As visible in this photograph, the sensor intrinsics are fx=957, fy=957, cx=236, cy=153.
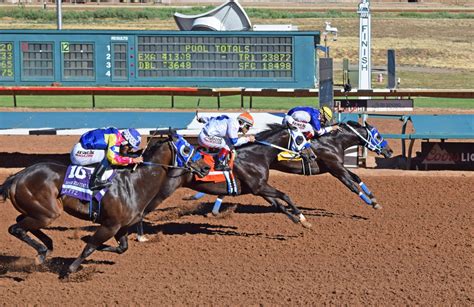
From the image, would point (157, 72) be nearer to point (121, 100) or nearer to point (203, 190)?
point (121, 100)

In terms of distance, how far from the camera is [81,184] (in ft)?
32.8

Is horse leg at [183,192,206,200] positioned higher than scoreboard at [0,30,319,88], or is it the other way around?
scoreboard at [0,30,319,88]

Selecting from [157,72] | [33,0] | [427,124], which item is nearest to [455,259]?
[427,124]

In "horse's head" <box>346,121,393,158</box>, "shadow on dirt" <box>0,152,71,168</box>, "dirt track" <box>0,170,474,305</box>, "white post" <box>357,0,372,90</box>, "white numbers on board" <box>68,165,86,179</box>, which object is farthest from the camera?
"white post" <box>357,0,372,90</box>

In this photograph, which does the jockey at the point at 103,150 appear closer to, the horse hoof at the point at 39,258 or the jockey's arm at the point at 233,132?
the horse hoof at the point at 39,258

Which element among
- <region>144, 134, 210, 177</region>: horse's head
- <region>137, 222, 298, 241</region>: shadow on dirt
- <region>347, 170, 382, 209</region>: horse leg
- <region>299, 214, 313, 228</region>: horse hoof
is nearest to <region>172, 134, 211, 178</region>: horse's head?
<region>144, 134, 210, 177</region>: horse's head

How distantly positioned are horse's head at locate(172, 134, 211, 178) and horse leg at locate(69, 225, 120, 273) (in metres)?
1.23

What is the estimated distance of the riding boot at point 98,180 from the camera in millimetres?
9914

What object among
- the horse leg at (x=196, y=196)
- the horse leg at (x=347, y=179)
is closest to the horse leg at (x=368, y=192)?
the horse leg at (x=347, y=179)

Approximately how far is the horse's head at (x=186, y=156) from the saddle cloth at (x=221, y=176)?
1.00m

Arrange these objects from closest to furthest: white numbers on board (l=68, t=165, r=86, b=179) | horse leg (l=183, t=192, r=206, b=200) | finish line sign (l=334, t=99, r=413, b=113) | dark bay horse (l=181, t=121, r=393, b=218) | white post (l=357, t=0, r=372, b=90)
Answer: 1. white numbers on board (l=68, t=165, r=86, b=179)
2. dark bay horse (l=181, t=121, r=393, b=218)
3. horse leg (l=183, t=192, r=206, b=200)
4. finish line sign (l=334, t=99, r=413, b=113)
5. white post (l=357, t=0, r=372, b=90)

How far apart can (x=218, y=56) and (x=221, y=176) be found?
52.7 ft

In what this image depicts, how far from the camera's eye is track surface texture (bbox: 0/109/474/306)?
9406 millimetres

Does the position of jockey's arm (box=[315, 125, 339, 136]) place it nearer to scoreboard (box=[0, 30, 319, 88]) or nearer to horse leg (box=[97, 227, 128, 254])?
horse leg (box=[97, 227, 128, 254])
